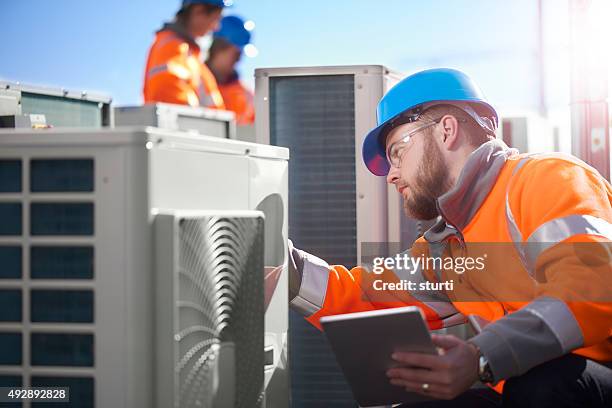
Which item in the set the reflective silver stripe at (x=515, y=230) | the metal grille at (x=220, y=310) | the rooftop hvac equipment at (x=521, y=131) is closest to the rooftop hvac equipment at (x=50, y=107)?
the metal grille at (x=220, y=310)

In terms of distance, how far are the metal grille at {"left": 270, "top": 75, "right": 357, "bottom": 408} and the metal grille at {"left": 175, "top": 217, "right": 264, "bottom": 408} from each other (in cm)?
97

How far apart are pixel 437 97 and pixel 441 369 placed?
902 millimetres

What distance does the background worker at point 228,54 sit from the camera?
6.58 meters

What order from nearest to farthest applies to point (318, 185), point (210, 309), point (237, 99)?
point (210, 309), point (318, 185), point (237, 99)

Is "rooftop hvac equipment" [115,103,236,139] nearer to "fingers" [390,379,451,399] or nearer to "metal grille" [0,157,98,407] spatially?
"metal grille" [0,157,98,407]

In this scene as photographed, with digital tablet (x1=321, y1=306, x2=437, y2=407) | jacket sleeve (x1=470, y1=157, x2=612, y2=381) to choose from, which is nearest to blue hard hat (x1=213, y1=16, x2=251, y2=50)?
jacket sleeve (x1=470, y1=157, x2=612, y2=381)

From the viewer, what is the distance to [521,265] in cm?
209

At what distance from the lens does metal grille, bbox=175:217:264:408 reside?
1514 mm

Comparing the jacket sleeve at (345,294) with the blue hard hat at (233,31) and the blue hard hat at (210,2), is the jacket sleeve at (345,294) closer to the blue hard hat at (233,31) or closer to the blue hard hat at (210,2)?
the blue hard hat at (210,2)

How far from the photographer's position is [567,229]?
1821 mm

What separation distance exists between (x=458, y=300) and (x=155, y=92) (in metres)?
2.95

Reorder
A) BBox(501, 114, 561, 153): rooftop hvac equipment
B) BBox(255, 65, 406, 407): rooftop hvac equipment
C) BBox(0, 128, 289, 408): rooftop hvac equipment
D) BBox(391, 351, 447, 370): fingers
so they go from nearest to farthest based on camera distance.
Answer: BBox(0, 128, 289, 408): rooftop hvac equipment < BBox(391, 351, 447, 370): fingers < BBox(255, 65, 406, 407): rooftop hvac equipment < BBox(501, 114, 561, 153): rooftop hvac equipment

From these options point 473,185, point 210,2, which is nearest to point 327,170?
point 473,185

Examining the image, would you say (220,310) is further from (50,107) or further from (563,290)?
(50,107)
